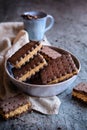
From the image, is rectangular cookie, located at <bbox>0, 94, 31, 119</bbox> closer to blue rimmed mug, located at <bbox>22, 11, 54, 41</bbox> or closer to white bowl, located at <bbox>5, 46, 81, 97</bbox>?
white bowl, located at <bbox>5, 46, 81, 97</bbox>

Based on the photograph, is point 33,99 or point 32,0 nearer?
point 33,99

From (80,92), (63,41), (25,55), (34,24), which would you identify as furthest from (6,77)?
(63,41)

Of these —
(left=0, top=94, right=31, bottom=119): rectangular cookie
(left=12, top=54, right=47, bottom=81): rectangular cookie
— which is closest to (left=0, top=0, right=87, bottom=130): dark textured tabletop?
(left=0, top=94, right=31, bottom=119): rectangular cookie

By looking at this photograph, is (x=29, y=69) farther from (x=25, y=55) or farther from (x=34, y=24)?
(x=34, y=24)

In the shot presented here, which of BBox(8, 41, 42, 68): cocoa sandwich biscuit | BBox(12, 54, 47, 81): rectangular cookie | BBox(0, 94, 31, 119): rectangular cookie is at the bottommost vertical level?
A: BBox(0, 94, 31, 119): rectangular cookie

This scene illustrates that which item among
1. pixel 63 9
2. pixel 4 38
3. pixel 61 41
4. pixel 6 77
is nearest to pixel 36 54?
pixel 6 77

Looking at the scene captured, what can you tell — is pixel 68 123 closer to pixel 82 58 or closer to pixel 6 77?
pixel 6 77

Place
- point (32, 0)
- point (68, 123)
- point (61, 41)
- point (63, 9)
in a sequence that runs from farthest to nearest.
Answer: point (32, 0), point (63, 9), point (61, 41), point (68, 123)

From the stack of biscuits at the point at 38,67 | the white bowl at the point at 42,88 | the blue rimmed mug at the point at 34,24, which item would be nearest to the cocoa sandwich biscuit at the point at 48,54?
the stack of biscuits at the point at 38,67
